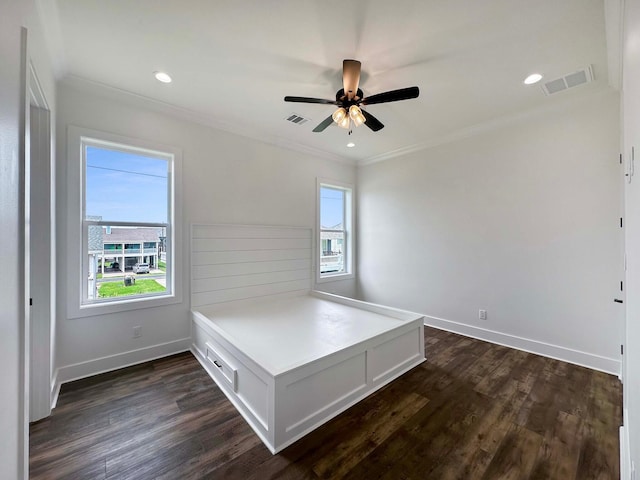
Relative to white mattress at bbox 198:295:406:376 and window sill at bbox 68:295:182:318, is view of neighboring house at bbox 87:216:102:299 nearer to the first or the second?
window sill at bbox 68:295:182:318

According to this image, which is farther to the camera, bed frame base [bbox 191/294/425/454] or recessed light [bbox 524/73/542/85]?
recessed light [bbox 524/73/542/85]

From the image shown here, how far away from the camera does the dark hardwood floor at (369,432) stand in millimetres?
1548

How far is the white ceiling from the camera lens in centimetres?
170

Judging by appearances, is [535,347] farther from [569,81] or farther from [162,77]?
[162,77]

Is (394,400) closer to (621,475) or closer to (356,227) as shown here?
(621,475)

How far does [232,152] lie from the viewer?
3490mm

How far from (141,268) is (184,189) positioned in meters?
1.02

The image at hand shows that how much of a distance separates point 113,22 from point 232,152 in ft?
5.67

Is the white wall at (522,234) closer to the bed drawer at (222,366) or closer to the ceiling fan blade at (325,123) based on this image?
the ceiling fan blade at (325,123)

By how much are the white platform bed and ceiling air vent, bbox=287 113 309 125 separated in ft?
4.97

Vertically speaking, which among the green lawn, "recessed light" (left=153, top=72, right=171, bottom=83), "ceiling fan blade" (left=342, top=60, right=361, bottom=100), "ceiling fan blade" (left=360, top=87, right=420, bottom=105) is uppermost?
"recessed light" (left=153, top=72, right=171, bottom=83)

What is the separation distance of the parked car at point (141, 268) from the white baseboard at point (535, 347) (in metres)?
3.85

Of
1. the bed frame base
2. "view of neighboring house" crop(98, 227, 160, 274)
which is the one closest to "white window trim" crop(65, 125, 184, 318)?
"view of neighboring house" crop(98, 227, 160, 274)

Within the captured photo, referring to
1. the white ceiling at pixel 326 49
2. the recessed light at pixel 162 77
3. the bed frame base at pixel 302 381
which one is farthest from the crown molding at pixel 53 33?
the bed frame base at pixel 302 381
